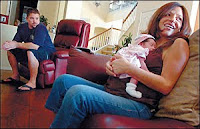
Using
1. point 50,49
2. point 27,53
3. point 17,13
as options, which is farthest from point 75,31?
point 17,13

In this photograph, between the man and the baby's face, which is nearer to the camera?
the baby's face

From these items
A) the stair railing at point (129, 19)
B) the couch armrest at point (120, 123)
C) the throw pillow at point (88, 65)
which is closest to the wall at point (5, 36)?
the throw pillow at point (88, 65)

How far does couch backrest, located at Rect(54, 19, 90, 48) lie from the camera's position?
334cm

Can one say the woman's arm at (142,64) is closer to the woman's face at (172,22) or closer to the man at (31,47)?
the woman's face at (172,22)

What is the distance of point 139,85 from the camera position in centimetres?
111

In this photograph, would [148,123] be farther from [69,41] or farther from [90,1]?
[90,1]

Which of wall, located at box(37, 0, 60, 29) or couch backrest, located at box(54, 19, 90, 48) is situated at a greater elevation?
wall, located at box(37, 0, 60, 29)

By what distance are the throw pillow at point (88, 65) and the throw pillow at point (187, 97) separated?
568 mm

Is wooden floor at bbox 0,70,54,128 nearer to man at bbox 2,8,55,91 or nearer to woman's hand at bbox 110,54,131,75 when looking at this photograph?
man at bbox 2,8,55,91

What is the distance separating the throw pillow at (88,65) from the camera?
1.50 meters

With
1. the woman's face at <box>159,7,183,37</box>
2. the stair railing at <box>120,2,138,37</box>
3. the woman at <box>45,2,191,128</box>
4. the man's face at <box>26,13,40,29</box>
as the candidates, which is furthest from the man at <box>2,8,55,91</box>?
the stair railing at <box>120,2,138,37</box>

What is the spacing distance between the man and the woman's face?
1.82m

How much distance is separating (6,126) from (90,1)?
998 centimetres

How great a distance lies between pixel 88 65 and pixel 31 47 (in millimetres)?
1391
